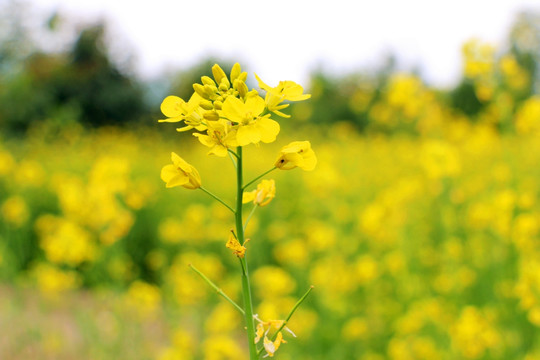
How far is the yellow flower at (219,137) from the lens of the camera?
907mm

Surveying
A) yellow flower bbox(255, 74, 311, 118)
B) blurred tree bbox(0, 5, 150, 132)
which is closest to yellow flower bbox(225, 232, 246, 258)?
yellow flower bbox(255, 74, 311, 118)

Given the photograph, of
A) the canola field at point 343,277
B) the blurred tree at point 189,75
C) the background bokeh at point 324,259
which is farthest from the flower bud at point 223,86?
the blurred tree at point 189,75

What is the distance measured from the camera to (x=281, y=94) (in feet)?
3.31

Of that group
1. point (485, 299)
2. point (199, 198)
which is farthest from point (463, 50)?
point (199, 198)

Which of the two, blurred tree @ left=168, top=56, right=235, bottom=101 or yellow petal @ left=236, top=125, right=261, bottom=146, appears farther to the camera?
blurred tree @ left=168, top=56, right=235, bottom=101

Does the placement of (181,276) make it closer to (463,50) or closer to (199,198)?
(463,50)

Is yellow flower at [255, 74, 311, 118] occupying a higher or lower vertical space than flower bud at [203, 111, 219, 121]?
higher

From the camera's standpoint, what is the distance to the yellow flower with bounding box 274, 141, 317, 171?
974 mm

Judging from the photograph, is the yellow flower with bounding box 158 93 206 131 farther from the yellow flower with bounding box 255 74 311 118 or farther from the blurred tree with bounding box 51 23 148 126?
the blurred tree with bounding box 51 23 148 126

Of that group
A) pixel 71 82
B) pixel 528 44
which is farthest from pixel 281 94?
pixel 528 44

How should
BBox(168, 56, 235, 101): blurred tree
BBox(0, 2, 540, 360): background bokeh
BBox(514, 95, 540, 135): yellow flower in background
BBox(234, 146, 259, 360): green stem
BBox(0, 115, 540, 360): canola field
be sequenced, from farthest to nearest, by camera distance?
BBox(168, 56, 235, 101): blurred tree < BBox(514, 95, 540, 135): yellow flower in background < BBox(0, 2, 540, 360): background bokeh < BBox(0, 115, 540, 360): canola field < BBox(234, 146, 259, 360): green stem

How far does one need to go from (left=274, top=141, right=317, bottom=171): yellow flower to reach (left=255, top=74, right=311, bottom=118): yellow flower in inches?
2.7

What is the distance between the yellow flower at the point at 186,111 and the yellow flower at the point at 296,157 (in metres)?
0.16

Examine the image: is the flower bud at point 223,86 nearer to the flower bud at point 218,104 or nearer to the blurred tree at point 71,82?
the flower bud at point 218,104
